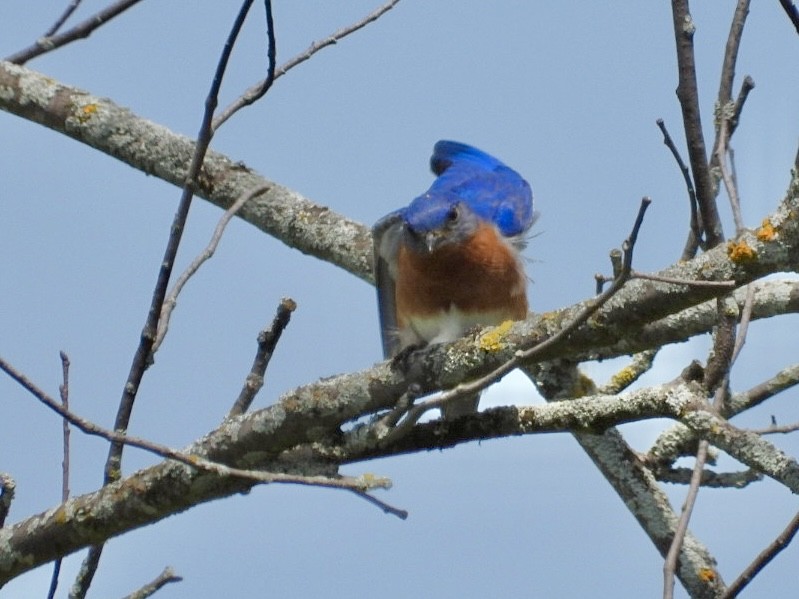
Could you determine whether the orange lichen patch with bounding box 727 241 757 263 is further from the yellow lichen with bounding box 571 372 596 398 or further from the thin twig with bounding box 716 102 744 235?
the yellow lichen with bounding box 571 372 596 398

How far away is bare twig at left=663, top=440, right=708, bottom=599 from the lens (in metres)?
2.96

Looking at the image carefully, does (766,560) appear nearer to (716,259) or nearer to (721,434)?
(721,434)

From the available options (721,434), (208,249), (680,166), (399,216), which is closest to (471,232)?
(399,216)

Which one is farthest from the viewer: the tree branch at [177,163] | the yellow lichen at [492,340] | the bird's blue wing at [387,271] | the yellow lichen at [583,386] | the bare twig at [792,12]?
the bird's blue wing at [387,271]

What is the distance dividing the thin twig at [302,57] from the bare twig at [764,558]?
2.10 m

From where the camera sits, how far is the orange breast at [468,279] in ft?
20.1


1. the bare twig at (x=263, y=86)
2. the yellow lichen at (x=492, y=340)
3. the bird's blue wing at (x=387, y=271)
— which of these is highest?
the bird's blue wing at (x=387, y=271)

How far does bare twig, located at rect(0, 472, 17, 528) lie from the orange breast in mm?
2612

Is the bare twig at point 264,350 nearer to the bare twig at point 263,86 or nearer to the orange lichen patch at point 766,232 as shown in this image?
the bare twig at point 263,86

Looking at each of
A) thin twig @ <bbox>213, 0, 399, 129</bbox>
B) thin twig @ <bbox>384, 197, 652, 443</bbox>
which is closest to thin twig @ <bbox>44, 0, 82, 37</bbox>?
thin twig @ <bbox>213, 0, 399, 129</bbox>

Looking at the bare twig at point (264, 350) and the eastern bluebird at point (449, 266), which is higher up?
the eastern bluebird at point (449, 266)

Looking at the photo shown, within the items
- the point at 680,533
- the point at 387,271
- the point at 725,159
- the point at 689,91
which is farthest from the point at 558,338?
the point at 387,271

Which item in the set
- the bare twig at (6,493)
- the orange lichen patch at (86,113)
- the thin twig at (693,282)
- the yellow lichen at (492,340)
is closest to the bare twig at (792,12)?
the thin twig at (693,282)

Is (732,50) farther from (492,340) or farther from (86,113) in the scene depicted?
(86,113)
